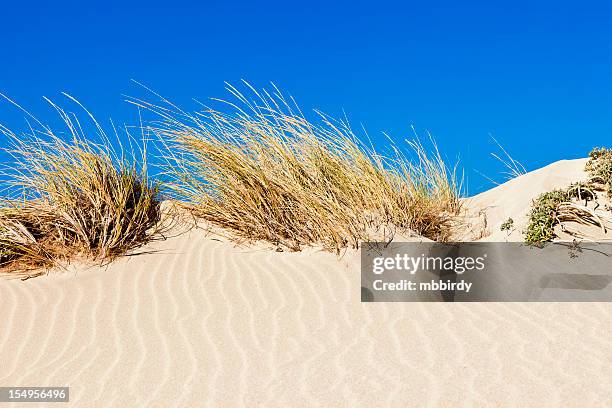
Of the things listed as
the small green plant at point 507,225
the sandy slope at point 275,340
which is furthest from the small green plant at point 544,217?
the sandy slope at point 275,340

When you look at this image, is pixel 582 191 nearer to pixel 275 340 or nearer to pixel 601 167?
pixel 601 167

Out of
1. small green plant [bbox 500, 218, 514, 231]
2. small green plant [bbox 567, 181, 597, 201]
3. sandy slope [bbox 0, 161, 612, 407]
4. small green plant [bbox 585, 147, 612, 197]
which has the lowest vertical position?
sandy slope [bbox 0, 161, 612, 407]

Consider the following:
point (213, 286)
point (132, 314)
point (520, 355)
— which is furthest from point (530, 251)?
point (132, 314)

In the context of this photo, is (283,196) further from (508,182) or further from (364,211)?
(508,182)

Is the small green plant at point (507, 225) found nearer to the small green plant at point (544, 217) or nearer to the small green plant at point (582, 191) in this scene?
the small green plant at point (544, 217)

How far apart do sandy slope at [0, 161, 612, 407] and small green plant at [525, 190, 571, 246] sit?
1164mm

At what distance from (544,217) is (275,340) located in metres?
3.28

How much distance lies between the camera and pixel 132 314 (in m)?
5.08

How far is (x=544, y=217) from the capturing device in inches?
238

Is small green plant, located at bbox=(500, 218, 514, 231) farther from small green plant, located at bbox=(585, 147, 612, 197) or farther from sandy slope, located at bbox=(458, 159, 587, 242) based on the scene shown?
small green plant, located at bbox=(585, 147, 612, 197)

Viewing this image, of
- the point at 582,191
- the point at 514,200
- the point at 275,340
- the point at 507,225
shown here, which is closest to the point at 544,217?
the point at 507,225

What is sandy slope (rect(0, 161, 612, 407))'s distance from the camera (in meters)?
3.64

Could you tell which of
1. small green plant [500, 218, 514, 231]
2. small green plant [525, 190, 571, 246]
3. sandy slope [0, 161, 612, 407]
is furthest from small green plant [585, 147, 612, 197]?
sandy slope [0, 161, 612, 407]

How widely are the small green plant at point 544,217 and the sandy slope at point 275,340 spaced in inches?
45.8
